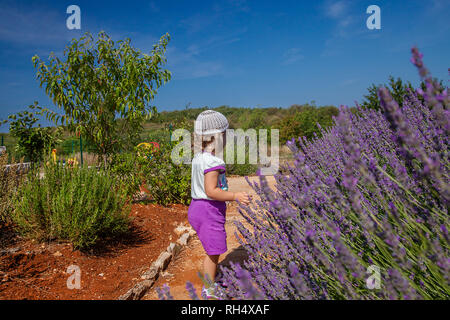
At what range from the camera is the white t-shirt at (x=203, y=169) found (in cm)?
236

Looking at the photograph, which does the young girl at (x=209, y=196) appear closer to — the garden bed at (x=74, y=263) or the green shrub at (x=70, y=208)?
the garden bed at (x=74, y=263)

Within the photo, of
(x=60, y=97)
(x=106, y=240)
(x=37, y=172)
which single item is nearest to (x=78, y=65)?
(x=60, y=97)

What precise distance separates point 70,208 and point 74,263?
556 mm

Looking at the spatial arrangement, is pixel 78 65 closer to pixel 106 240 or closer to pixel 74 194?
pixel 74 194

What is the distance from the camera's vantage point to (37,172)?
12.1 feet

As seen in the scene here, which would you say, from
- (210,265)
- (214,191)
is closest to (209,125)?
(214,191)

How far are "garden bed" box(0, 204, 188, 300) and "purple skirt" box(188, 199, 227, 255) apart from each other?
0.87 metres

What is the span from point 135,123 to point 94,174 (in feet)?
7.48

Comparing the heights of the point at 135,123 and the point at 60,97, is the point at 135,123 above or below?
below

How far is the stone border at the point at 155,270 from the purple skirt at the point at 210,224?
2.15 ft

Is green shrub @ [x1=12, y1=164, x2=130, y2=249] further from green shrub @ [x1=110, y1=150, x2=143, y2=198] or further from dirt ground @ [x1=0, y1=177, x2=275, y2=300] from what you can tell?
green shrub @ [x1=110, y1=150, x2=143, y2=198]

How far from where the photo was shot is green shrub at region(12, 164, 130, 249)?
119 inches
